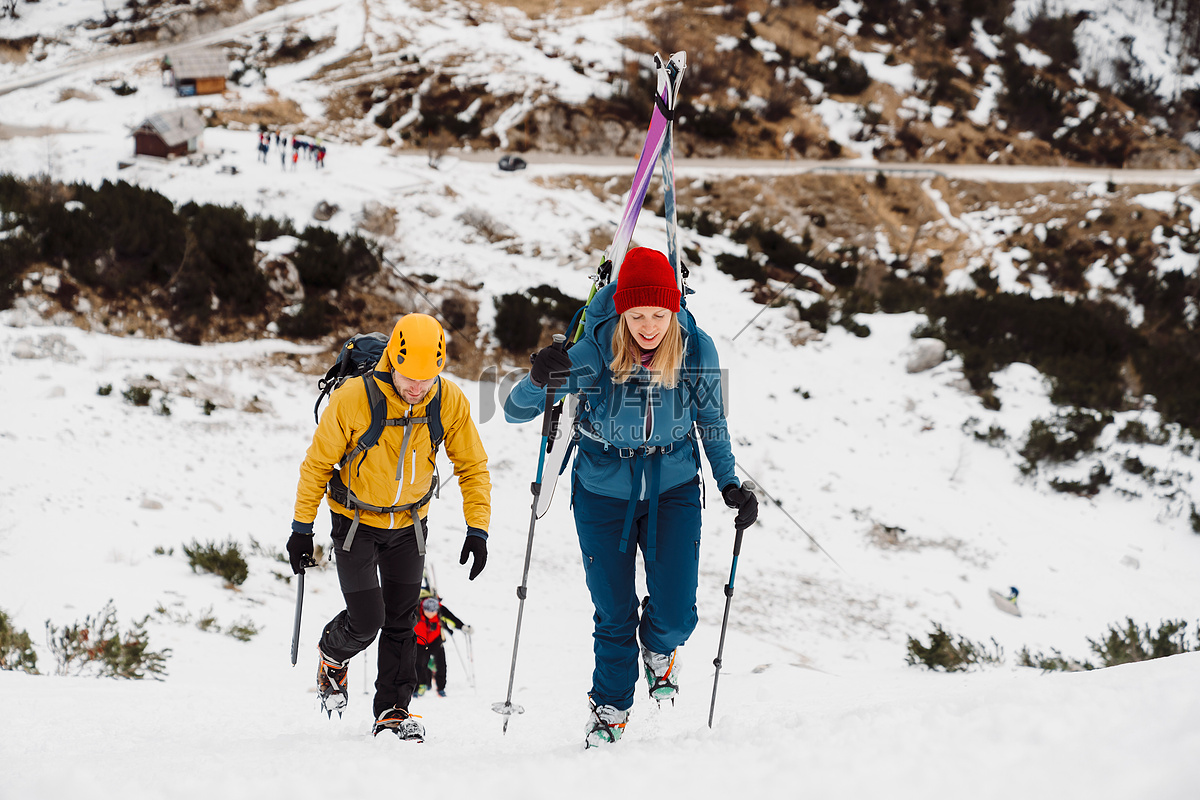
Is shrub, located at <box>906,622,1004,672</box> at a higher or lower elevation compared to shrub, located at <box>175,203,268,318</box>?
lower

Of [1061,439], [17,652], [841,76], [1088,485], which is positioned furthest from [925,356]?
[841,76]

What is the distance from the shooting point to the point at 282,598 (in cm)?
562

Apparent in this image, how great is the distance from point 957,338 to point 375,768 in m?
14.7

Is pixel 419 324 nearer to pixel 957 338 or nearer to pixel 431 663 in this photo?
pixel 431 663

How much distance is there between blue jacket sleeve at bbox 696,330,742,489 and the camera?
10.0 feet

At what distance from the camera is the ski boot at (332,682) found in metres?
3.40

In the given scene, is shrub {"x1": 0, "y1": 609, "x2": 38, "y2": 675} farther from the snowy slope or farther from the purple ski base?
the purple ski base

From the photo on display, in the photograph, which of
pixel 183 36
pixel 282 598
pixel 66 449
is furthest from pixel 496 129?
pixel 282 598

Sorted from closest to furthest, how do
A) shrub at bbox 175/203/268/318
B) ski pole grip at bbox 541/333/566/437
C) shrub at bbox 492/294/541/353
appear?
ski pole grip at bbox 541/333/566/437
shrub at bbox 175/203/268/318
shrub at bbox 492/294/541/353

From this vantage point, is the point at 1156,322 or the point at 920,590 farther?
the point at 1156,322

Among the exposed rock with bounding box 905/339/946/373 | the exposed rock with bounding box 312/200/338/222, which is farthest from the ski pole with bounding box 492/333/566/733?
the exposed rock with bounding box 312/200/338/222

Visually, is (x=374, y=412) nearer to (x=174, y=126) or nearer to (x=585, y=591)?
(x=585, y=591)

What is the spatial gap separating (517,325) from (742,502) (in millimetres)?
9904

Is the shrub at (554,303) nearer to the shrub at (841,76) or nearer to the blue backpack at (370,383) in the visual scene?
the blue backpack at (370,383)
